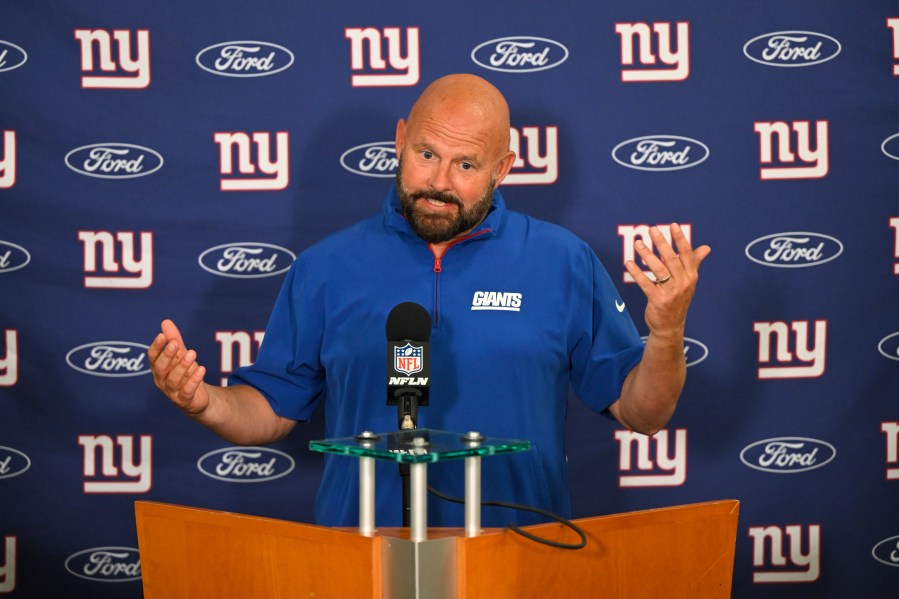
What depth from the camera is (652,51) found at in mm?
2871

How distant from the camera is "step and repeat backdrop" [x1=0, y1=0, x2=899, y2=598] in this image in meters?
2.85

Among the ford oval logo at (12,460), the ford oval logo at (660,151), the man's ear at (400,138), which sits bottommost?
the ford oval logo at (12,460)

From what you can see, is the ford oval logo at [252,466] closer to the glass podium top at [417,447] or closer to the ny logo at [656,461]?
the ny logo at [656,461]

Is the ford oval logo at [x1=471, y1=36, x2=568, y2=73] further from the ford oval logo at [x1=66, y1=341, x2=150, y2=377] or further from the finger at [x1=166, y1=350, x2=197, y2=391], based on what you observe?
the finger at [x1=166, y1=350, x2=197, y2=391]

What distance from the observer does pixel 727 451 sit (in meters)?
2.91

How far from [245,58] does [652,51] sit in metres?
1.17

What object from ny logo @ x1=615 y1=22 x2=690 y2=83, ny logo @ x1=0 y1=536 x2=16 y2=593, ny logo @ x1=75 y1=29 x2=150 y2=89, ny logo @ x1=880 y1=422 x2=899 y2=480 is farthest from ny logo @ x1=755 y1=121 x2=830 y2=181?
ny logo @ x1=0 y1=536 x2=16 y2=593

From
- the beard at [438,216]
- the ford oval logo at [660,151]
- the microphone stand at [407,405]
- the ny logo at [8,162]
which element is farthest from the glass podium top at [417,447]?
the ny logo at [8,162]

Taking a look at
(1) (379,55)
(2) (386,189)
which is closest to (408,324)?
(2) (386,189)

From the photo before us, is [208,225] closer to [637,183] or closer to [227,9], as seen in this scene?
[227,9]

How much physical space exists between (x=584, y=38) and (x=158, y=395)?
160 cm

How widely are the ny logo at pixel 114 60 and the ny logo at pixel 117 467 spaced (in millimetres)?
1010

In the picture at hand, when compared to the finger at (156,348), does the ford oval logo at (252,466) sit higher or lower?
lower

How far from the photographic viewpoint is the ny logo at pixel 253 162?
286cm
